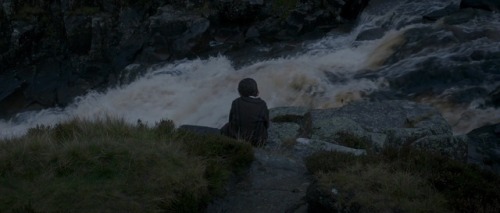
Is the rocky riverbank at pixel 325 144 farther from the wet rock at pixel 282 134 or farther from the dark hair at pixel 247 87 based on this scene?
the dark hair at pixel 247 87

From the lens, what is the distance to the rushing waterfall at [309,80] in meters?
17.5

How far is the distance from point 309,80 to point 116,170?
11167 millimetres

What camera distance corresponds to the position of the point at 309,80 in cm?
1839

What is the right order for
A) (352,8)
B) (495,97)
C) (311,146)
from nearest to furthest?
(311,146) → (495,97) → (352,8)

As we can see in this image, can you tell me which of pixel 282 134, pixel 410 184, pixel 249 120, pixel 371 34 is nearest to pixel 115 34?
pixel 371 34

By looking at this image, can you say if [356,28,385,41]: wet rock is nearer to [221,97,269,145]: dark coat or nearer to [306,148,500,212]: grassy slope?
[221,97,269,145]: dark coat

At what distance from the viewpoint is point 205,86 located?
20.4m

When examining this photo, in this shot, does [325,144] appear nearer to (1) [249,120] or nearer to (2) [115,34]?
(1) [249,120]

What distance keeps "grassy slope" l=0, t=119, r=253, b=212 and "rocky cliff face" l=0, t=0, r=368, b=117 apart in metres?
14.6

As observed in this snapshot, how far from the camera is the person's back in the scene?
10.8m

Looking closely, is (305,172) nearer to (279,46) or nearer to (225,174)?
(225,174)

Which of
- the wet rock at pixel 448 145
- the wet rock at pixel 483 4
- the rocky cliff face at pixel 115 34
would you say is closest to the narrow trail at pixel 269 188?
the wet rock at pixel 448 145

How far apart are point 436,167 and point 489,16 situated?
13547 millimetres

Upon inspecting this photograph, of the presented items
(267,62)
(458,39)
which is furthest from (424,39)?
→ (267,62)
